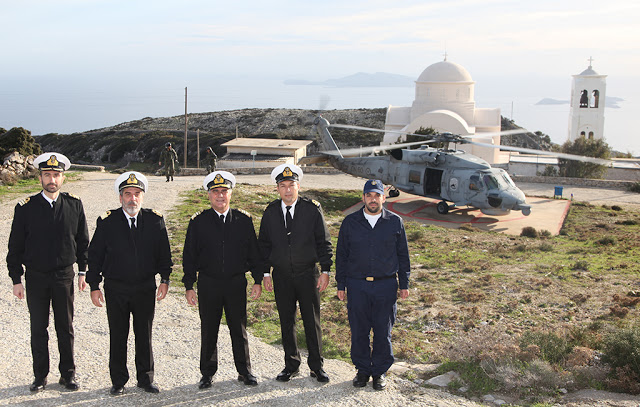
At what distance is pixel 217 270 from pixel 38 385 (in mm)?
1923

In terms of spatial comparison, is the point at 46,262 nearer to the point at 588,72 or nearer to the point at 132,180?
the point at 132,180

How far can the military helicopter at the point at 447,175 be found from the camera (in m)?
18.6

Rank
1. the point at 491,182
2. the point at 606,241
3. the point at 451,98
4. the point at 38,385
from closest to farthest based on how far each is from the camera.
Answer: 1. the point at 38,385
2. the point at 606,241
3. the point at 491,182
4. the point at 451,98

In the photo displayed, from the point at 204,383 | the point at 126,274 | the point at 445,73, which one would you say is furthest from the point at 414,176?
the point at 445,73

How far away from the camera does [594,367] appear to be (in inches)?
239

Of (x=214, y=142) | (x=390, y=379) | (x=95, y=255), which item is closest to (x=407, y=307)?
(x=390, y=379)

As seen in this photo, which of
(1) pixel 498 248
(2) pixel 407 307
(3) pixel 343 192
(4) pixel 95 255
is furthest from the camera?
(3) pixel 343 192

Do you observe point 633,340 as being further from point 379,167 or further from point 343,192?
point 343,192

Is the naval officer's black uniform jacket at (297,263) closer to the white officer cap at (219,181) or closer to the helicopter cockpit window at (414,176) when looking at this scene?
the white officer cap at (219,181)

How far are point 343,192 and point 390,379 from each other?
18.3 meters

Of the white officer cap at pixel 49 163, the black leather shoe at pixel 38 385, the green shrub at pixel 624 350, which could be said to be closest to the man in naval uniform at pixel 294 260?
the white officer cap at pixel 49 163

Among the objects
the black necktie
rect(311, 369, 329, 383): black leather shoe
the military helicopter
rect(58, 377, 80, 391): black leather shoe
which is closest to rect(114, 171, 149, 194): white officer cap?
the black necktie

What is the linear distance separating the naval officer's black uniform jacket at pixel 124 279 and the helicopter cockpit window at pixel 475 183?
15136 mm

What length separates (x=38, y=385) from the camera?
5.18 m
